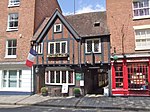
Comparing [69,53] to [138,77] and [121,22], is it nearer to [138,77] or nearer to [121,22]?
[121,22]

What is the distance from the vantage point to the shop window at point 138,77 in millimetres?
16794

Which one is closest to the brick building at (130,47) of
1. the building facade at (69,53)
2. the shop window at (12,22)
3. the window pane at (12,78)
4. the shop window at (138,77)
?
the shop window at (138,77)

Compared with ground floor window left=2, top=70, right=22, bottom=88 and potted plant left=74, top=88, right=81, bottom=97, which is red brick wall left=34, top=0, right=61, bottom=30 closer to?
ground floor window left=2, top=70, right=22, bottom=88

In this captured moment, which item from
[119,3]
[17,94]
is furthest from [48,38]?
[119,3]

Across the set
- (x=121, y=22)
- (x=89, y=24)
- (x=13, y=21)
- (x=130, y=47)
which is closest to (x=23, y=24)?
(x=13, y=21)

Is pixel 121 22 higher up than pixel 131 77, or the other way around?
pixel 121 22

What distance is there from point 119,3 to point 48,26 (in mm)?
7238

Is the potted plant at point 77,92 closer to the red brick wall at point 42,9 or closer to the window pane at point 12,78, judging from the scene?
the window pane at point 12,78

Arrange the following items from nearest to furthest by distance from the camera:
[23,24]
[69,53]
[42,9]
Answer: [69,53], [23,24], [42,9]

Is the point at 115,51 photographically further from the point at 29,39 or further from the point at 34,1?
the point at 34,1

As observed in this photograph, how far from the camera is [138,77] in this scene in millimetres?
17016

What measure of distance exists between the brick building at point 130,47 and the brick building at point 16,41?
330 inches

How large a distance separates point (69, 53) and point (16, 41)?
241 inches

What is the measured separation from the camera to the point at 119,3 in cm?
1800
